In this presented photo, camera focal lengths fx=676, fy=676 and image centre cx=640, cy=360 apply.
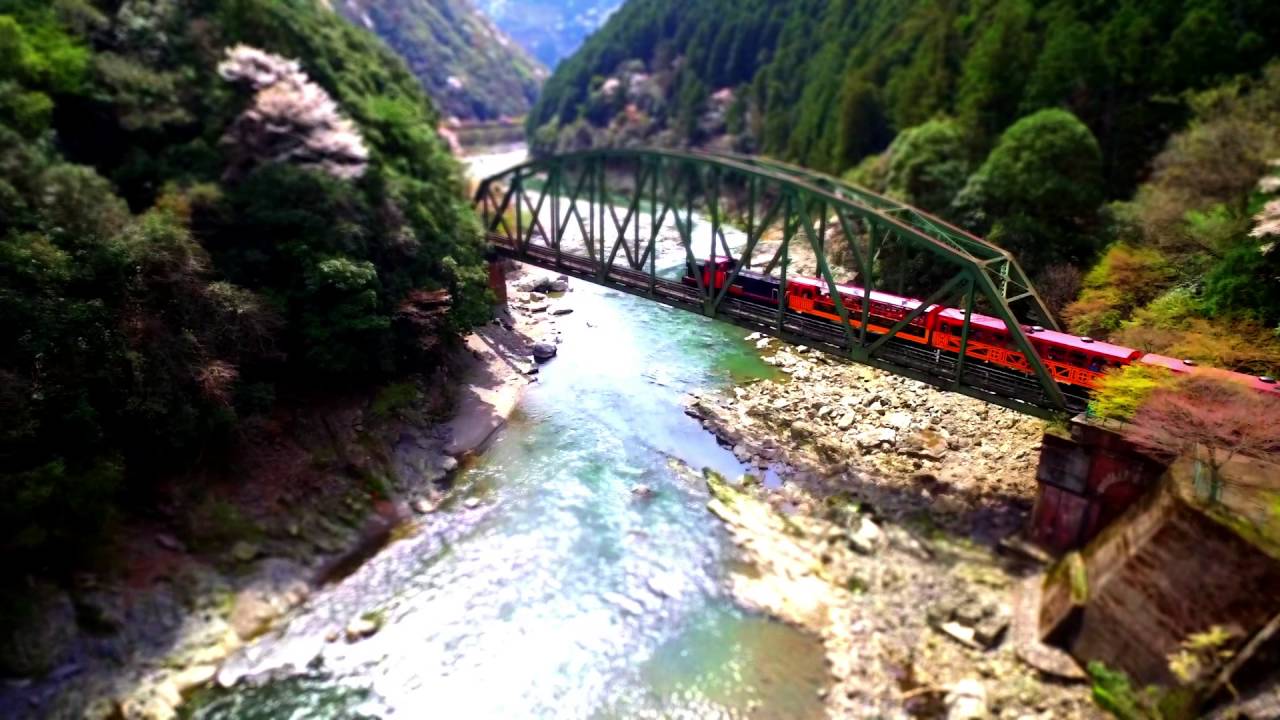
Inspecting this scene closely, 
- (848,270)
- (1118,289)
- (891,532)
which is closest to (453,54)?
(848,270)

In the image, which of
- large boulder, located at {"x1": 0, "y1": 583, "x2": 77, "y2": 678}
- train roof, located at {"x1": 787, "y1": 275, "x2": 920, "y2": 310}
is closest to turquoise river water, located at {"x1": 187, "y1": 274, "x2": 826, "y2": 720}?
large boulder, located at {"x1": 0, "y1": 583, "x2": 77, "y2": 678}

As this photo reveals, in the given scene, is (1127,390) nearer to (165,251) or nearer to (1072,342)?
(1072,342)

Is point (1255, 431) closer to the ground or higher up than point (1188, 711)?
higher up

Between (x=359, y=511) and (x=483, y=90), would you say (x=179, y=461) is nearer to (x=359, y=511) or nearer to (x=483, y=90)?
(x=359, y=511)

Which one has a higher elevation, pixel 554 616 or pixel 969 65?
pixel 969 65

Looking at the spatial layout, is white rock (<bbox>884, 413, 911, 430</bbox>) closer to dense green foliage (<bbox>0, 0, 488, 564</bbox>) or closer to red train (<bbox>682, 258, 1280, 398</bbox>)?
red train (<bbox>682, 258, 1280, 398</bbox>)

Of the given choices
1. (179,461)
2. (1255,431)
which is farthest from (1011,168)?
(179,461)
